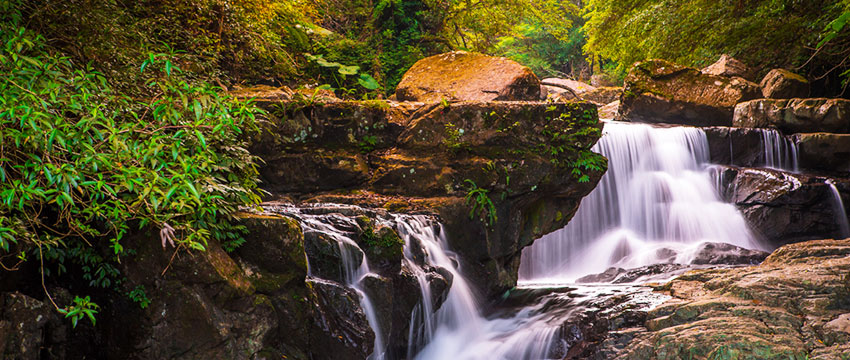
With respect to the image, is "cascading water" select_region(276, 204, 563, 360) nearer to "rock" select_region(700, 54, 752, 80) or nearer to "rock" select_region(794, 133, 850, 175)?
"rock" select_region(794, 133, 850, 175)

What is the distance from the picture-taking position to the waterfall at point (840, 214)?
29.2 ft

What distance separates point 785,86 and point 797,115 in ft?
4.46

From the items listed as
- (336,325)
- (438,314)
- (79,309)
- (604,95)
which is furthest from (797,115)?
(79,309)

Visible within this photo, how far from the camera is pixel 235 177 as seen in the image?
4.20 metres

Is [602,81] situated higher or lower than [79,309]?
higher

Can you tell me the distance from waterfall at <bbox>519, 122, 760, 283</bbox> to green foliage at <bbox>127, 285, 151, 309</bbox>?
626 cm

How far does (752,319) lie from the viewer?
161 inches

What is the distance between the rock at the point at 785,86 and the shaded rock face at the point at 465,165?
7.17 meters

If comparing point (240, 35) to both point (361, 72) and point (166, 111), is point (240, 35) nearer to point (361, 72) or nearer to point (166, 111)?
point (361, 72)

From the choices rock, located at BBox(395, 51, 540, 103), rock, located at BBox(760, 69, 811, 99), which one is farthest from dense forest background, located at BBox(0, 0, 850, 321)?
rock, located at BBox(395, 51, 540, 103)

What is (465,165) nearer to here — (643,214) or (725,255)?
(725,255)

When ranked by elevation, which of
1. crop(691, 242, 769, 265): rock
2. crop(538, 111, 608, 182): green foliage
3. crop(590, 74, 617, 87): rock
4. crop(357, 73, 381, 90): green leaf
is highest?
crop(590, 74, 617, 87): rock

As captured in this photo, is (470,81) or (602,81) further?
(602,81)

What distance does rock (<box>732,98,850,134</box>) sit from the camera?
9812 millimetres
